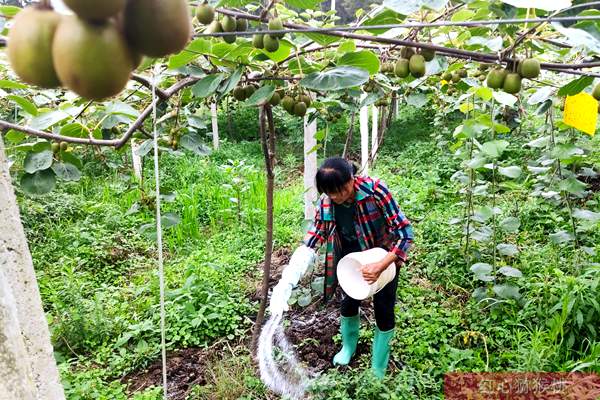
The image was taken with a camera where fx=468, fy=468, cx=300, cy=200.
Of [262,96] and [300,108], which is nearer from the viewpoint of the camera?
[262,96]

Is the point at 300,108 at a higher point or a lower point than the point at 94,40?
lower

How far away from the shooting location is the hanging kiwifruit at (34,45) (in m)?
0.34

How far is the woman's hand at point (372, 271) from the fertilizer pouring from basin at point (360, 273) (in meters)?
0.06

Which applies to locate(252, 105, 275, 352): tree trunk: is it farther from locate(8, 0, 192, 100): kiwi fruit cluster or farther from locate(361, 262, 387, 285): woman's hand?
locate(8, 0, 192, 100): kiwi fruit cluster

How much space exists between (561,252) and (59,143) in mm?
3057

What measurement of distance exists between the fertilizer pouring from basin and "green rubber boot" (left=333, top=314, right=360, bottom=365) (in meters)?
0.24

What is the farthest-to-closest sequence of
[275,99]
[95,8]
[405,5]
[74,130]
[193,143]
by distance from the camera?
1. [193,143]
2. [275,99]
3. [74,130]
4. [405,5]
5. [95,8]

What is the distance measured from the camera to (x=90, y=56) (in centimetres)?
31

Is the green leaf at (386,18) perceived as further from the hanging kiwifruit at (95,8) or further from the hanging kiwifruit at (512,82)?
the hanging kiwifruit at (95,8)

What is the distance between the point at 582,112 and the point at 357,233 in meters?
1.07

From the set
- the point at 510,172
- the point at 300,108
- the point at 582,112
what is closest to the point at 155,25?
the point at 300,108

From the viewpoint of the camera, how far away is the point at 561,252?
10.3 ft

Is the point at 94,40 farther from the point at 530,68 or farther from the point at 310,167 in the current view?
the point at 310,167

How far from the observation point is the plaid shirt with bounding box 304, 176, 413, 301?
82.7 inches
